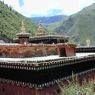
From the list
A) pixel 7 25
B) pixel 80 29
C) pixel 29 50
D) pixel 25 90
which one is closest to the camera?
pixel 25 90

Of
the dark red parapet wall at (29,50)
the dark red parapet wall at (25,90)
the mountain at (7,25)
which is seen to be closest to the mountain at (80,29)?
the mountain at (7,25)

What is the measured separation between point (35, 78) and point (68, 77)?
2.78m

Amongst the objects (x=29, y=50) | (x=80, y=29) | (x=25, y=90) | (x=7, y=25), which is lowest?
(x=25, y=90)

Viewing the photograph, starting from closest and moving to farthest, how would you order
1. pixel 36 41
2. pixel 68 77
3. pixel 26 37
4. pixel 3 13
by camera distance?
pixel 68 77, pixel 26 37, pixel 36 41, pixel 3 13

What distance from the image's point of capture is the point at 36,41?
1080 inches

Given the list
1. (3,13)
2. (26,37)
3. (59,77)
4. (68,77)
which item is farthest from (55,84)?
(3,13)

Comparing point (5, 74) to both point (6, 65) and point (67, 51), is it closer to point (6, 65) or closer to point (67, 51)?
point (6, 65)

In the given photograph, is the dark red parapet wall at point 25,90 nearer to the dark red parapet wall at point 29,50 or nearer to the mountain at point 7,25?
the dark red parapet wall at point 29,50

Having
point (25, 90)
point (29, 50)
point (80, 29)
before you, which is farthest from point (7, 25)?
point (80, 29)

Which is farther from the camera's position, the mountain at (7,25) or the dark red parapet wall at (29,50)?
the mountain at (7,25)

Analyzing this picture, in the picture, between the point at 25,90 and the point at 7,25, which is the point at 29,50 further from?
the point at 7,25

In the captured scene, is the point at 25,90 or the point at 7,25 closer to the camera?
the point at 25,90

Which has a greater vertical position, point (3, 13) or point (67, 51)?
point (3, 13)

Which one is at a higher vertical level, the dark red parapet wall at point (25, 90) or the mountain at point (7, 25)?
the mountain at point (7, 25)
